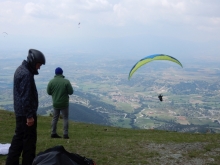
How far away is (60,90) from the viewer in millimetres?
12336

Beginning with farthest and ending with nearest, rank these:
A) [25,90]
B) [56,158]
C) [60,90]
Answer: [60,90]
[25,90]
[56,158]

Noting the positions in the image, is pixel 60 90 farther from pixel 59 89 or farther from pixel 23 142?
pixel 23 142

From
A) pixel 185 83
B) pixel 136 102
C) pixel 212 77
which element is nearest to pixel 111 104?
pixel 136 102

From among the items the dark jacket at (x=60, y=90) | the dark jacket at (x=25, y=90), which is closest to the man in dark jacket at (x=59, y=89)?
the dark jacket at (x=60, y=90)

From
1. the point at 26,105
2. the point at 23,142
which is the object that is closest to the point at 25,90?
the point at 26,105

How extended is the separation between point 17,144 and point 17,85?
178 cm

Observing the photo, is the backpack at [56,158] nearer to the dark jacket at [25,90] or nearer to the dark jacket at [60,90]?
the dark jacket at [25,90]

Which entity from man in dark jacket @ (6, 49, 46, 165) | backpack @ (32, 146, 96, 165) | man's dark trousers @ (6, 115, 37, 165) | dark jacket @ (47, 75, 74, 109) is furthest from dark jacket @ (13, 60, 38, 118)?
dark jacket @ (47, 75, 74, 109)

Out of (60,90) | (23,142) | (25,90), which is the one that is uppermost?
(25,90)

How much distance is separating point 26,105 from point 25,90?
417mm

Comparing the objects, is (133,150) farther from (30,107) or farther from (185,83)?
(185,83)

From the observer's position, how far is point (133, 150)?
10.9 m

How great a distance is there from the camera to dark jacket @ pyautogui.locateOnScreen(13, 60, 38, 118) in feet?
23.0

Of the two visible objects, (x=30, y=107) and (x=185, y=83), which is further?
(x=185, y=83)
